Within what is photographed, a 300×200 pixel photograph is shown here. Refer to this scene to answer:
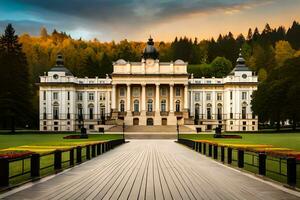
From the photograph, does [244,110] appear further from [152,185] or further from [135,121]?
[152,185]

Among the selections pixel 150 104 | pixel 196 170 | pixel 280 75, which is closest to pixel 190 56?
pixel 150 104

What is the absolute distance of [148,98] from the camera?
141875 mm

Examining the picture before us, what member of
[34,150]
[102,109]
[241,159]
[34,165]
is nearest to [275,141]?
[34,150]

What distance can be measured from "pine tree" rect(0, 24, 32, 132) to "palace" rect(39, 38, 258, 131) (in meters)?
16.1

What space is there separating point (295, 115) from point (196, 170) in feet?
233

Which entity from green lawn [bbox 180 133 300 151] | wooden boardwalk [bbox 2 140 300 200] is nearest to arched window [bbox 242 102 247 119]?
green lawn [bbox 180 133 300 151]

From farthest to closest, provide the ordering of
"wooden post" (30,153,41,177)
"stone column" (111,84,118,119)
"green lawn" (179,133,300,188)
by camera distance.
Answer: "stone column" (111,84,118,119)
"green lawn" (179,133,300,188)
"wooden post" (30,153,41,177)

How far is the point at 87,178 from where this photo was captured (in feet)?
71.0

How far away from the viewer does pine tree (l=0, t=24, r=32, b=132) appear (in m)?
103

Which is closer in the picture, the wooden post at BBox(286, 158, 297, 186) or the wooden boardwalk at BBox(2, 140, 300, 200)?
the wooden boardwalk at BBox(2, 140, 300, 200)

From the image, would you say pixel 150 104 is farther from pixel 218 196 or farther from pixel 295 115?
pixel 218 196

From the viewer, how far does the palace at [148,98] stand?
135 m

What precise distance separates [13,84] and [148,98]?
42.8 metres

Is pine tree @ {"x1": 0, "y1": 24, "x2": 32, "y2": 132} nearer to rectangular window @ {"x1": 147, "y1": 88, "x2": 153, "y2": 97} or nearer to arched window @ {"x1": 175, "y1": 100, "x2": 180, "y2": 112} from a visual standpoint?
rectangular window @ {"x1": 147, "y1": 88, "x2": 153, "y2": 97}
